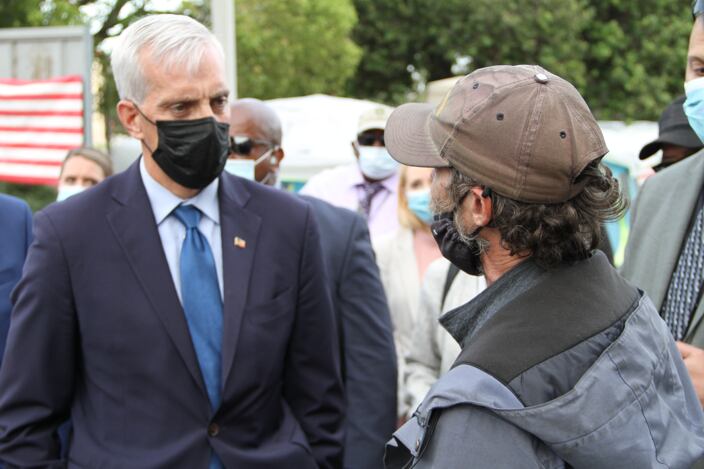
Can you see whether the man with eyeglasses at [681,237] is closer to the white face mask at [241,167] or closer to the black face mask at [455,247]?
the black face mask at [455,247]

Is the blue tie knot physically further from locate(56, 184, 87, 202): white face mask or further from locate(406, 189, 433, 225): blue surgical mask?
locate(56, 184, 87, 202): white face mask

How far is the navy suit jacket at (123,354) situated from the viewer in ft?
7.70

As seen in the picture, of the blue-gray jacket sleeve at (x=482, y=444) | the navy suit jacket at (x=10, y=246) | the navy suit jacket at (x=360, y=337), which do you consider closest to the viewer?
the blue-gray jacket sleeve at (x=482, y=444)

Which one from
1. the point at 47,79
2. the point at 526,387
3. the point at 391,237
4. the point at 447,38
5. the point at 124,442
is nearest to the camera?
the point at 526,387

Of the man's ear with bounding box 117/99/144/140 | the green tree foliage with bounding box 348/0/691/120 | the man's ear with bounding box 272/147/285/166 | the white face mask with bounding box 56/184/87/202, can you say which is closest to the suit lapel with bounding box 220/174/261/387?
the man's ear with bounding box 117/99/144/140

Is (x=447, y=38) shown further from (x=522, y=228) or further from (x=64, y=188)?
(x=522, y=228)

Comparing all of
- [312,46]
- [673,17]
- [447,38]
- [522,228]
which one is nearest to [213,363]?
[522,228]

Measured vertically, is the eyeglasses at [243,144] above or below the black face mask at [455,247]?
below

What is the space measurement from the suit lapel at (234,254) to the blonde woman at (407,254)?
138 centimetres

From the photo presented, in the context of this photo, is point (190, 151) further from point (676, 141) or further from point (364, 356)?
point (676, 141)

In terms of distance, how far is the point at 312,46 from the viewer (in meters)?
19.9

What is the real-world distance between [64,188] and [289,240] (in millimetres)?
2613

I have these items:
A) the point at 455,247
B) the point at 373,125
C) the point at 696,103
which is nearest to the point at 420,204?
the point at 373,125

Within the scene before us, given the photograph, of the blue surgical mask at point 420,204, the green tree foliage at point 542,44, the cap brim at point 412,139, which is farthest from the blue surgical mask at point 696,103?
the green tree foliage at point 542,44
